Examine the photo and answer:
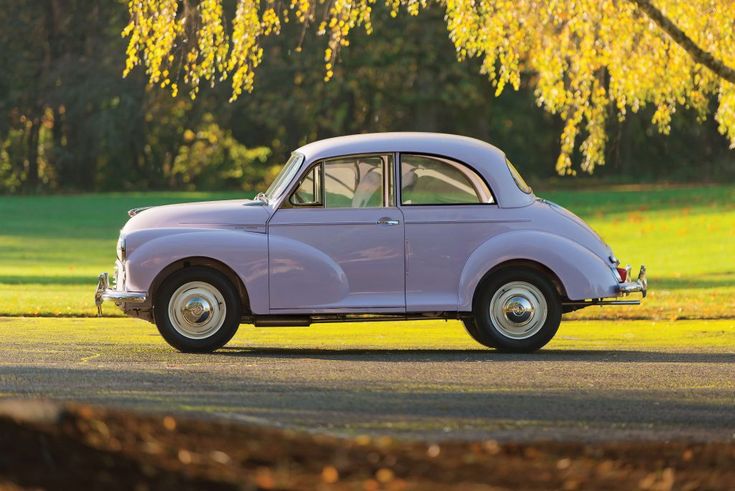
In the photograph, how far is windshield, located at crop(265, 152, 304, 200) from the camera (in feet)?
46.1

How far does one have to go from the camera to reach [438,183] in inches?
556

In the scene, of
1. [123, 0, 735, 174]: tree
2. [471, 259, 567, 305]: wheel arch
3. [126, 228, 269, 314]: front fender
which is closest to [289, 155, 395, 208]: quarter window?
[126, 228, 269, 314]: front fender

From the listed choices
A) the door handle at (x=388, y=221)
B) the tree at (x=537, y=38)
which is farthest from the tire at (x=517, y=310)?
the tree at (x=537, y=38)

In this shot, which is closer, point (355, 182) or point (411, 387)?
point (411, 387)

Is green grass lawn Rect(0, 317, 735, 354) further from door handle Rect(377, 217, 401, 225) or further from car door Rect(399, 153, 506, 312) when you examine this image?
door handle Rect(377, 217, 401, 225)

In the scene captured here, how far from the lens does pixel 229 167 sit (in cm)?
6738

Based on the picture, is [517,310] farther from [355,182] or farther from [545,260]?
[355,182]

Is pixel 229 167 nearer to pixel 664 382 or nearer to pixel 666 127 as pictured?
pixel 666 127

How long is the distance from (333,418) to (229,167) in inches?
2302

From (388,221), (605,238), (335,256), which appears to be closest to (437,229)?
(388,221)

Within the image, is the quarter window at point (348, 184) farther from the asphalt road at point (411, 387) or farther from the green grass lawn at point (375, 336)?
the green grass lawn at point (375, 336)

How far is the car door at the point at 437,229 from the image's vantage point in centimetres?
1384

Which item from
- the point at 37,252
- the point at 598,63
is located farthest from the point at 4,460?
the point at 37,252

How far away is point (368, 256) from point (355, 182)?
686 millimetres
